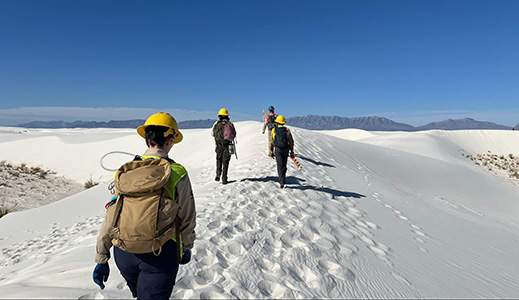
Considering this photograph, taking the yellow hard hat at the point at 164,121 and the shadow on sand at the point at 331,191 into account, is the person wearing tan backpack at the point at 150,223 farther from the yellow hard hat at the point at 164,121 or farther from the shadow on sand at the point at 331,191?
the shadow on sand at the point at 331,191

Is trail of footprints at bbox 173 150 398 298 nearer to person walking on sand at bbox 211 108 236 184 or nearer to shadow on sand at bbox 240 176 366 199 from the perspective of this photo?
shadow on sand at bbox 240 176 366 199

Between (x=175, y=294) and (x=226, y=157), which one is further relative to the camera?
(x=226, y=157)

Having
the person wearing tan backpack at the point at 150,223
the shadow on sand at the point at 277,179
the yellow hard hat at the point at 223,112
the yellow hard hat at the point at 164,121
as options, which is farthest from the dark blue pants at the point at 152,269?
the shadow on sand at the point at 277,179

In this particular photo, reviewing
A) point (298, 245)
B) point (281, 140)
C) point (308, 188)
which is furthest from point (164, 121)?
point (308, 188)

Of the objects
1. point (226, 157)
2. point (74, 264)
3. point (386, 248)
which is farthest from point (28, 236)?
point (386, 248)

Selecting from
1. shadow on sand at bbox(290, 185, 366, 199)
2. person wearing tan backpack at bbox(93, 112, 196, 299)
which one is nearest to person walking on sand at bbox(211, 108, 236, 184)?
shadow on sand at bbox(290, 185, 366, 199)

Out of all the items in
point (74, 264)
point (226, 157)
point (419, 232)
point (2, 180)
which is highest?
point (226, 157)

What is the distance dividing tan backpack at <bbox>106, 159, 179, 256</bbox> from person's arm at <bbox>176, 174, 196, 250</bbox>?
0.12 metres

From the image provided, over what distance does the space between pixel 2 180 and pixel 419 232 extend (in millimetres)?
16610

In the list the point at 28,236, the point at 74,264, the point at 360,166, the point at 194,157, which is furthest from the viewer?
the point at 194,157

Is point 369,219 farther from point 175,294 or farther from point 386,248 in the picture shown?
point 175,294

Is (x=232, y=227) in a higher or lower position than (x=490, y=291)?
higher

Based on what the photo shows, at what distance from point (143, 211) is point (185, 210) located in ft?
1.03

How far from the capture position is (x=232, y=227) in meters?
4.59
